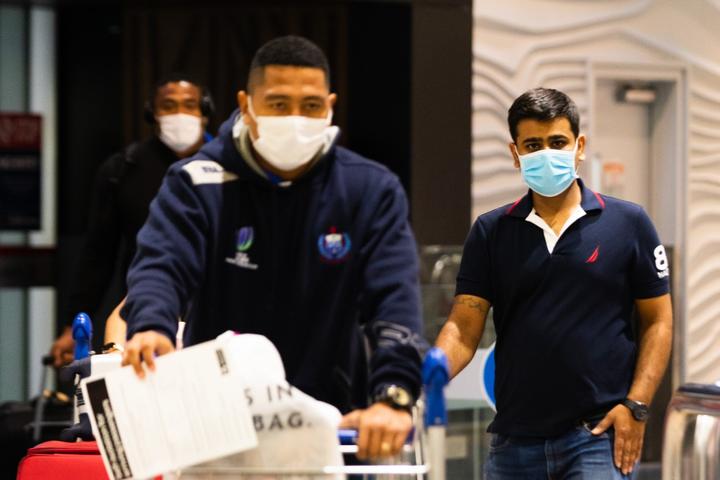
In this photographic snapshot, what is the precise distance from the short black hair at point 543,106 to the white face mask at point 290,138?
0.91 metres

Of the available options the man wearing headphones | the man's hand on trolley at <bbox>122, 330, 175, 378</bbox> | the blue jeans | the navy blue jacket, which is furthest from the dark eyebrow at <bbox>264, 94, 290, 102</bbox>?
the man wearing headphones

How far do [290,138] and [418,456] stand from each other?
29.3 inches

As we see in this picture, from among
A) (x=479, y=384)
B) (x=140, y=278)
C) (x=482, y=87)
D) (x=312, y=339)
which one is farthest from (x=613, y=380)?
(x=482, y=87)

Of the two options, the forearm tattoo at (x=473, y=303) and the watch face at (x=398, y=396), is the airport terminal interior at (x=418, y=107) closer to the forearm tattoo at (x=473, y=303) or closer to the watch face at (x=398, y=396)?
the forearm tattoo at (x=473, y=303)

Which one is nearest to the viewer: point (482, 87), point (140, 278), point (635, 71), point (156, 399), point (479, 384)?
point (156, 399)

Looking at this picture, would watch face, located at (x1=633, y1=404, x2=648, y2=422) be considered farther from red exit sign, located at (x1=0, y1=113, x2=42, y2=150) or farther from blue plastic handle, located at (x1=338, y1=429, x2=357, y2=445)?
red exit sign, located at (x1=0, y1=113, x2=42, y2=150)

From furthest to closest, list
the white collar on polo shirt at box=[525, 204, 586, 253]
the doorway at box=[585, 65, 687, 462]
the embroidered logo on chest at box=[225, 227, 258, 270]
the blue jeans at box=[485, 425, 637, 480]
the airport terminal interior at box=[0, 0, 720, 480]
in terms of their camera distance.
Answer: the doorway at box=[585, 65, 687, 462]
the airport terminal interior at box=[0, 0, 720, 480]
the white collar on polo shirt at box=[525, 204, 586, 253]
the blue jeans at box=[485, 425, 637, 480]
the embroidered logo on chest at box=[225, 227, 258, 270]

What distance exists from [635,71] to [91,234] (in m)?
4.36

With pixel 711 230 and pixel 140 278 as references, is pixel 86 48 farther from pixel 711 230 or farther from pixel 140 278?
pixel 140 278

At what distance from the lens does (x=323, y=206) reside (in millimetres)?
2754

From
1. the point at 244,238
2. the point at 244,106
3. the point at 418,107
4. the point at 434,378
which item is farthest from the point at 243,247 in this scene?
the point at 418,107

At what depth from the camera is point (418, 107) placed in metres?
7.34

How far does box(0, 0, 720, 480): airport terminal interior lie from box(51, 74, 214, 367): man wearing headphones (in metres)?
2.11

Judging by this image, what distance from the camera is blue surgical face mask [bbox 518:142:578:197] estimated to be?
11.5 ft
